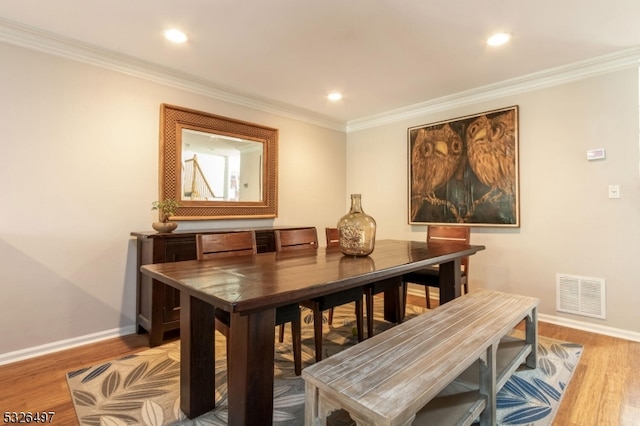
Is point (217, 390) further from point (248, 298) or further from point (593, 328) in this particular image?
point (593, 328)

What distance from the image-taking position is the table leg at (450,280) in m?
2.51

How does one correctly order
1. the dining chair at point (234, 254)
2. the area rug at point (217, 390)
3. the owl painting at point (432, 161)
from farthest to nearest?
1. the owl painting at point (432, 161)
2. the dining chair at point (234, 254)
3. the area rug at point (217, 390)

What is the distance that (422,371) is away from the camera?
119 centimetres

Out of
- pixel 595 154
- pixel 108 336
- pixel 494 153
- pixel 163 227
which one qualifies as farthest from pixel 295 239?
pixel 595 154

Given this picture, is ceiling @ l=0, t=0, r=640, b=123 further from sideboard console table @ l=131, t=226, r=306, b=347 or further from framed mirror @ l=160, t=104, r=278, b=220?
sideboard console table @ l=131, t=226, r=306, b=347

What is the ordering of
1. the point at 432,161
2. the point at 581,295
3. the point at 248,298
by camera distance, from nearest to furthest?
1. the point at 248,298
2. the point at 581,295
3. the point at 432,161

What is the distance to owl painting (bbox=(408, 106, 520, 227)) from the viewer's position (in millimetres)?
3256

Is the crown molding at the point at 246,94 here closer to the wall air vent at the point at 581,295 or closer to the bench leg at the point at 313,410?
the wall air vent at the point at 581,295

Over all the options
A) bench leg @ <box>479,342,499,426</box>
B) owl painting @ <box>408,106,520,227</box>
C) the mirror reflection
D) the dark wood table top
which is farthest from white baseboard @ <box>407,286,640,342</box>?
the mirror reflection

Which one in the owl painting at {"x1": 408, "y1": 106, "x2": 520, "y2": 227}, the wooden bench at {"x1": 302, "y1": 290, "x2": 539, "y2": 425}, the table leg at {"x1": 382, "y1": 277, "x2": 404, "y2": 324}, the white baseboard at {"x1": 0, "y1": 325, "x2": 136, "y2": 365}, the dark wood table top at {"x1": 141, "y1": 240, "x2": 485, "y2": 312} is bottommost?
the white baseboard at {"x1": 0, "y1": 325, "x2": 136, "y2": 365}

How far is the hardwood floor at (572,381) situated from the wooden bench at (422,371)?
0.39m

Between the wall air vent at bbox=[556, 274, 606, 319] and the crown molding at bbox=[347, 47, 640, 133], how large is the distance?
1.81 metres

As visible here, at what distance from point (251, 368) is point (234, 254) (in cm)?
109

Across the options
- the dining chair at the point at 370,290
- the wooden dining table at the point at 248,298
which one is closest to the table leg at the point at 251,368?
the wooden dining table at the point at 248,298
